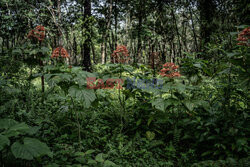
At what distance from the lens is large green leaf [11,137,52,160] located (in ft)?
3.30

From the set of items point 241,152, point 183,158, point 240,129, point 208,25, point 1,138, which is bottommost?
point 183,158

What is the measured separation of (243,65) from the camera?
1.95 metres

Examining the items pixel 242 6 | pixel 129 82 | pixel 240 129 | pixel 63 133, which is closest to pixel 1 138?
pixel 63 133

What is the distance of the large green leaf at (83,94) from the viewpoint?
1.58m

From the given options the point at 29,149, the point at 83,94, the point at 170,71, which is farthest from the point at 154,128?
the point at 29,149

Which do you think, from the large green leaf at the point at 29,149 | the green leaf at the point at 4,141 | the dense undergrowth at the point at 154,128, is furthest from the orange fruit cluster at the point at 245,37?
the green leaf at the point at 4,141

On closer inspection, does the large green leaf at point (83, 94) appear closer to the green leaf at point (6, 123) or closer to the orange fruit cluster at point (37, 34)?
the green leaf at point (6, 123)

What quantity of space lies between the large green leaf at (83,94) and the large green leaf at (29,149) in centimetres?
57

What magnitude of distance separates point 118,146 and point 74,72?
1228 mm

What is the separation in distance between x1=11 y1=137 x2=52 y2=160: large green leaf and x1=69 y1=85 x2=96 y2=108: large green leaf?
57 centimetres

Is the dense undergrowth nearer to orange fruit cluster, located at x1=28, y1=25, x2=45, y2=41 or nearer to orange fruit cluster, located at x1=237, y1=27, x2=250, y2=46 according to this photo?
orange fruit cluster, located at x1=237, y1=27, x2=250, y2=46

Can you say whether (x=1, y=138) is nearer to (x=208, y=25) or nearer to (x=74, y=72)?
(x=74, y=72)

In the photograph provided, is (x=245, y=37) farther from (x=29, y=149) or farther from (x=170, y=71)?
(x=29, y=149)

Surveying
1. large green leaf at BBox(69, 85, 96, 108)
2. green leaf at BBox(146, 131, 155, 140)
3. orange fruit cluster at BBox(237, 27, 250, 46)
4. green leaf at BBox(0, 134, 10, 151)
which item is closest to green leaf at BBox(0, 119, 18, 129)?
green leaf at BBox(0, 134, 10, 151)
